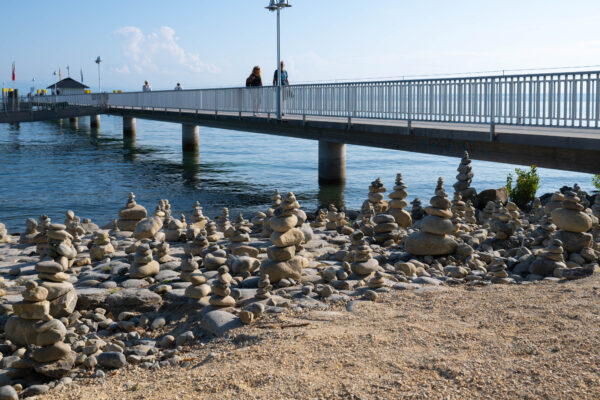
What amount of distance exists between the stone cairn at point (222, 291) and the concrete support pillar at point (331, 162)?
762 inches

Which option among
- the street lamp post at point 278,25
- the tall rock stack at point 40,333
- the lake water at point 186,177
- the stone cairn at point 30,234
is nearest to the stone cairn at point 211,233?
the stone cairn at point 30,234

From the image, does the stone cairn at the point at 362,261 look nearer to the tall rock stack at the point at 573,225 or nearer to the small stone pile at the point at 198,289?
the small stone pile at the point at 198,289

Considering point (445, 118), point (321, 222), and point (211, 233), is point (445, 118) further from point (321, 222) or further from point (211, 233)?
point (211, 233)

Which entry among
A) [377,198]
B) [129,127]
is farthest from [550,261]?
[129,127]

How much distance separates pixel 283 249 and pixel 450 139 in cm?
968

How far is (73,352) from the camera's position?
21.7 ft

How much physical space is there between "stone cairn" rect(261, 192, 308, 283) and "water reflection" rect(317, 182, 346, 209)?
1267 centimetres

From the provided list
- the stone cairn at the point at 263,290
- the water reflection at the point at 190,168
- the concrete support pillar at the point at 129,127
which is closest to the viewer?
the stone cairn at the point at 263,290

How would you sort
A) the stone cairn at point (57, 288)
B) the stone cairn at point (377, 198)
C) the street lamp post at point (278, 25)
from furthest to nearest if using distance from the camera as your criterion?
the street lamp post at point (278, 25) → the stone cairn at point (377, 198) → the stone cairn at point (57, 288)

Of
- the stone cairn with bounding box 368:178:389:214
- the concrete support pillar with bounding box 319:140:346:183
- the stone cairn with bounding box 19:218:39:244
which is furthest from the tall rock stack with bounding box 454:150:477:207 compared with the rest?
the stone cairn with bounding box 19:218:39:244

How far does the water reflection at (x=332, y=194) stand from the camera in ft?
74.5

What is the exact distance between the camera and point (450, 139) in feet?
56.2

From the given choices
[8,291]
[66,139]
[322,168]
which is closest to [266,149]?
[66,139]

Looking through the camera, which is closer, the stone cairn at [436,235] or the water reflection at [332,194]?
the stone cairn at [436,235]
